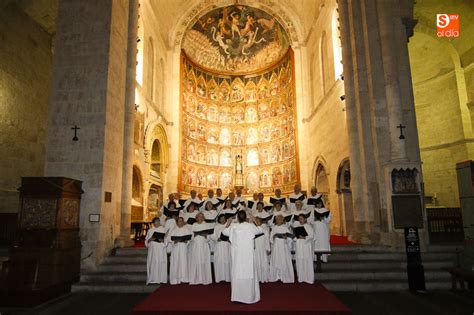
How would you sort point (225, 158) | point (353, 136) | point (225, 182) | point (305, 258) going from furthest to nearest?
→ point (225, 158) < point (225, 182) < point (353, 136) < point (305, 258)

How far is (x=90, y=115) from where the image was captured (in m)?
9.09

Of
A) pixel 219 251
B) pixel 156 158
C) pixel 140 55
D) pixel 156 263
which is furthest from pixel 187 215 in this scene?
pixel 156 158

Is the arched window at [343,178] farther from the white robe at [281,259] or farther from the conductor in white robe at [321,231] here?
the white robe at [281,259]

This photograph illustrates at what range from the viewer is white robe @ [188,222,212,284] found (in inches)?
Result: 304

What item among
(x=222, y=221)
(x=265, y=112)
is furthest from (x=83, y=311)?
(x=265, y=112)

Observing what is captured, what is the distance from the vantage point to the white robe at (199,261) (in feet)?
25.3

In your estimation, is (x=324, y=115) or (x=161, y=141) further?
(x=161, y=141)

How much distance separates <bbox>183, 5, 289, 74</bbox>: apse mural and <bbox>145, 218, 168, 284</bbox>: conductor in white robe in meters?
15.1

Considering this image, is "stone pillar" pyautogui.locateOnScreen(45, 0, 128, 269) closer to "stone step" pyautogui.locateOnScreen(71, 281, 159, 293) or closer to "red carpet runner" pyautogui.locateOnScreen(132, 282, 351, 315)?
"stone step" pyautogui.locateOnScreen(71, 281, 159, 293)

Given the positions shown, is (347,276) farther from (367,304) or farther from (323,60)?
(323,60)

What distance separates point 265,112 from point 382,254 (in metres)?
14.7

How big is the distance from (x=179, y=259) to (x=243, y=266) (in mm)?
2457

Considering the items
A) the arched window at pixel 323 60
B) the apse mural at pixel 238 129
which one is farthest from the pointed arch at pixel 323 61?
the apse mural at pixel 238 129

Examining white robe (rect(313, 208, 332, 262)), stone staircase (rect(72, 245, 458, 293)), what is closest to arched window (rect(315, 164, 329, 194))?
stone staircase (rect(72, 245, 458, 293))
